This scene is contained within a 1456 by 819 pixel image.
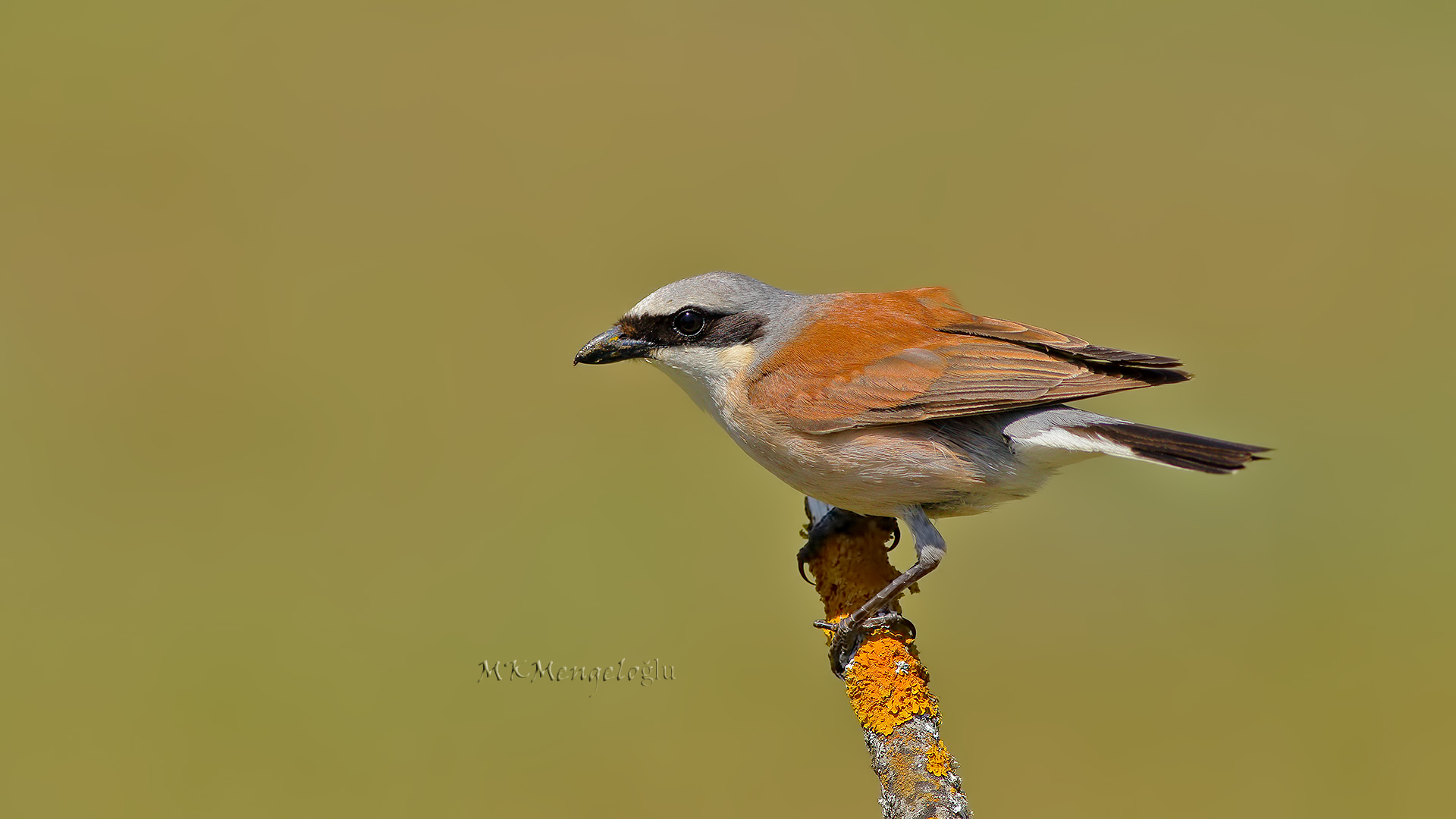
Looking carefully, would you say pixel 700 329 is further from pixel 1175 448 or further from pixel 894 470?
pixel 1175 448

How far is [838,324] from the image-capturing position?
3.12 meters

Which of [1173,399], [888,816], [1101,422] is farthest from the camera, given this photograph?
[1173,399]

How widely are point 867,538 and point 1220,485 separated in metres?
5.45

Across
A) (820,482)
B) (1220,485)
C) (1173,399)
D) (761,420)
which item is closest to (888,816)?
(820,482)

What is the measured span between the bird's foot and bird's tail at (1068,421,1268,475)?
2.23 ft

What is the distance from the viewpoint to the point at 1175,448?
253cm

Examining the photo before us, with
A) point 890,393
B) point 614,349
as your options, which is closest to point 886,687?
point 890,393

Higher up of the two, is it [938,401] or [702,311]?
[702,311]

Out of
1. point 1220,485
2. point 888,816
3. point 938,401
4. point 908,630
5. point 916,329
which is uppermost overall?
point 1220,485

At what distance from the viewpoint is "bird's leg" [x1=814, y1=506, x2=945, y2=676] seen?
A: 2.74m

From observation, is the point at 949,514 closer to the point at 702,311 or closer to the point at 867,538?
the point at 867,538

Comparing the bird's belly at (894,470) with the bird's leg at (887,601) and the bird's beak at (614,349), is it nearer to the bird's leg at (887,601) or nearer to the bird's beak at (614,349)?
the bird's leg at (887,601)

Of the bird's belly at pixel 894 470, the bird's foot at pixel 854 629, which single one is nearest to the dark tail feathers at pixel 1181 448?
the bird's belly at pixel 894 470

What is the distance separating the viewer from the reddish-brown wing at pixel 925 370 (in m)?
2.83
